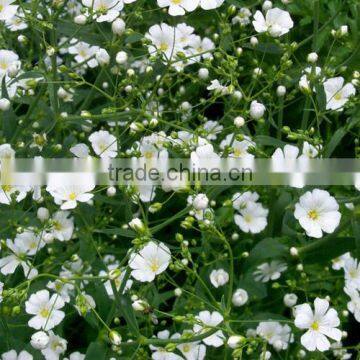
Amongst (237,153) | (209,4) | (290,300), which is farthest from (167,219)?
(209,4)

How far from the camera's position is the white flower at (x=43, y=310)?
114 inches

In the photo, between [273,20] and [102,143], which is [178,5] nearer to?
[273,20]

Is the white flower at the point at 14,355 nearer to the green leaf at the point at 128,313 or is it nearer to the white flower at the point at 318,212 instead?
the green leaf at the point at 128,313

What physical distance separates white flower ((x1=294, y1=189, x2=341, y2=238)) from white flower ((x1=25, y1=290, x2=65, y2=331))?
1129 mm

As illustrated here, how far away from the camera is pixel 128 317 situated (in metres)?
2.68

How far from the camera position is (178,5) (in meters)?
3.09

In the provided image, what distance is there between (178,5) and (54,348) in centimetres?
166

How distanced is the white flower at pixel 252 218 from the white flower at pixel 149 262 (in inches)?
29.7

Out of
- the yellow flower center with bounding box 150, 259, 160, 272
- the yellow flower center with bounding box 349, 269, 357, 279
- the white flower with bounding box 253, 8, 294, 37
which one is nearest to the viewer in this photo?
the yellow flower center with bounding box 150, 259, 160, 272

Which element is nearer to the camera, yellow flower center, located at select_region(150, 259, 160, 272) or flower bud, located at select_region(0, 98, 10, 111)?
yellow flower center, located at select_region(150, 259, 160, 272)

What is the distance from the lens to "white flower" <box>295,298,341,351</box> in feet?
9.05

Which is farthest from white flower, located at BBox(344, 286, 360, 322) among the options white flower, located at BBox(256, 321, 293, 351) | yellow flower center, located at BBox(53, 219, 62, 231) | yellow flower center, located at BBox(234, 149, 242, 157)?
yellow flower center, located at BBox(53, 219, 62, 231)

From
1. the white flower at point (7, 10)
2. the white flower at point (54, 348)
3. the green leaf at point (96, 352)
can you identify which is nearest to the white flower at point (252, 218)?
the green leaf at point (96, 352)

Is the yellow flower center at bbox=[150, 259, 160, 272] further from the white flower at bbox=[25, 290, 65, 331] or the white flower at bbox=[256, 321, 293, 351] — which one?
the white flower at bbox=[256, 321, 293, 351]
